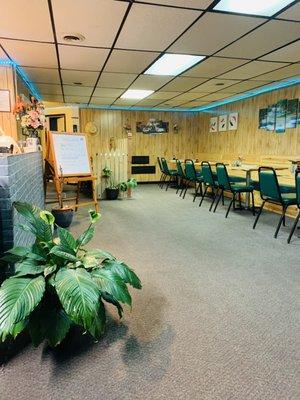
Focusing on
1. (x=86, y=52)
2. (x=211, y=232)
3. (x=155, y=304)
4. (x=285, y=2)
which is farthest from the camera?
(x=211, y=232)

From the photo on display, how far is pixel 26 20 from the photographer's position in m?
2.76

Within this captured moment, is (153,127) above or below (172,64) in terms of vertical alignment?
below

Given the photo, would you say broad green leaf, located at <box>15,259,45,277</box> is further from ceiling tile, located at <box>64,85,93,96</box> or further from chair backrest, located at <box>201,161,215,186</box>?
ceiling tile, located at <box>64,85,93,96</box>

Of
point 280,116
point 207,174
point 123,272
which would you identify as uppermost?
point 280,116

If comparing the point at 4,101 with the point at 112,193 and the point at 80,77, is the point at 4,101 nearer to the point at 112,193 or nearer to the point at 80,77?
the point at 80,77

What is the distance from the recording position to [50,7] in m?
2.51

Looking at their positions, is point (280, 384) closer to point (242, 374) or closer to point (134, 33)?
point (242, 374)

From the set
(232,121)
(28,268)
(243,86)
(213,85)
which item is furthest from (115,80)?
(28,268)

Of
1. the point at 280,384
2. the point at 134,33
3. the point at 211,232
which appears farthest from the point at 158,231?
the point at 280,384

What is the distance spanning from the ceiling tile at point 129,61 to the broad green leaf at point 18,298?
3.18m

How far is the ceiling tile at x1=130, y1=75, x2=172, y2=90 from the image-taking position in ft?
16.6

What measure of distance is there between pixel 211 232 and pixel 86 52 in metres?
2.91

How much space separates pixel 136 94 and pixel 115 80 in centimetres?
153

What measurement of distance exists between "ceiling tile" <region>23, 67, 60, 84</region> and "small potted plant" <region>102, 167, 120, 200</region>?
7.04 ft
